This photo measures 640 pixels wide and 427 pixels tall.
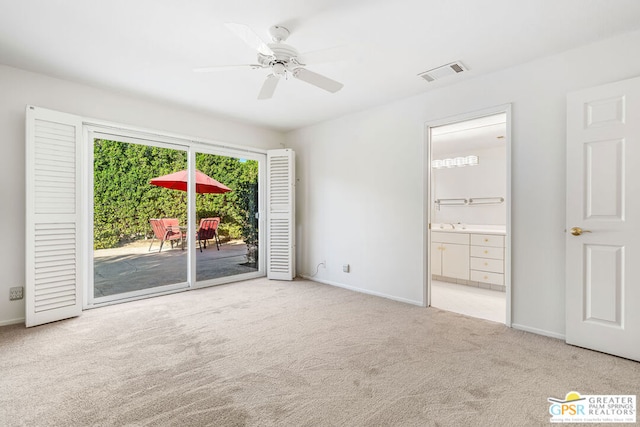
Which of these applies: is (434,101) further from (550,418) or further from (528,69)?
(550,418)

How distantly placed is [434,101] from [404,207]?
127cm

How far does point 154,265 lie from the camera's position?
14.0ft

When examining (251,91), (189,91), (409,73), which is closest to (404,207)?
(409,73)

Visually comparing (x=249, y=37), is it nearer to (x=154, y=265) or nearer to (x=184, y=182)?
(x=184, y=182)

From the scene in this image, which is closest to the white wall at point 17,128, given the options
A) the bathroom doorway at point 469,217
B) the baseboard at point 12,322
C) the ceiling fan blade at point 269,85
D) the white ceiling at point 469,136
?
the baseboard at point 12,322

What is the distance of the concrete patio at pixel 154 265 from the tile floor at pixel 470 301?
9.69ft

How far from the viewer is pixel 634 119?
2229 mm

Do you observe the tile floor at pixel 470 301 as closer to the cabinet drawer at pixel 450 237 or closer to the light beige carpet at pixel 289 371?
the light beige carpet at pixel 289 371

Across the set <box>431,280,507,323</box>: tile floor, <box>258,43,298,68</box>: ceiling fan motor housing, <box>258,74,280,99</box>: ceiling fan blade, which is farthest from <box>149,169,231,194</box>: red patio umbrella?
<box>431,280,507,323</box>: tile floor

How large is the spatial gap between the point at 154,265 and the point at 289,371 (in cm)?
306

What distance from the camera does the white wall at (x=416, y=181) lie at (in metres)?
2.64

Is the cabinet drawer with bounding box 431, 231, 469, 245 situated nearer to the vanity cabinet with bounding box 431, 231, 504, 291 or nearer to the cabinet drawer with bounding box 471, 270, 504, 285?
the vanity cabinet with bounding box 431, 231, 504, 291

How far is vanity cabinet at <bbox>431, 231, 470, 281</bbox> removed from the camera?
465 cm

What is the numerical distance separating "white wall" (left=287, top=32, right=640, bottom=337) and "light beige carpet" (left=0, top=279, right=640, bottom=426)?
1.96 ft
